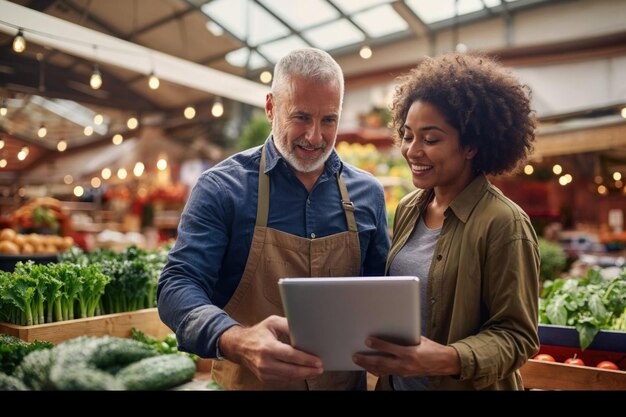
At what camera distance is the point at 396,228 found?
2.18 metres

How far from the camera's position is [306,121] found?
2.07 metres

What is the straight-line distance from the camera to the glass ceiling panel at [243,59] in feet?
19.4

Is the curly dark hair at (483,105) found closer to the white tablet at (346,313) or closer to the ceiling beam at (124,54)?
the white tablet at (346,313)

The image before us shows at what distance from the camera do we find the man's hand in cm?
146

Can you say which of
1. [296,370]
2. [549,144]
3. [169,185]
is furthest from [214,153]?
[296,370]

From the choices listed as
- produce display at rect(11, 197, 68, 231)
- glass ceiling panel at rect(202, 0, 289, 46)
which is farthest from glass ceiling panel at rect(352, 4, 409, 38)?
produce display at rect(11, 197, 68, 231)

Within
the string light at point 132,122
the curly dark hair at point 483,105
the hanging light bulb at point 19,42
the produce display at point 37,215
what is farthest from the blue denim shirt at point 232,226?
the produce display at point 37,215

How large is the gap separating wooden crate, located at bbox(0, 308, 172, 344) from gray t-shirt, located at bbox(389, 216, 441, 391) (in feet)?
4.85

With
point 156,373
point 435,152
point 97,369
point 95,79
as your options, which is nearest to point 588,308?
point 435,152

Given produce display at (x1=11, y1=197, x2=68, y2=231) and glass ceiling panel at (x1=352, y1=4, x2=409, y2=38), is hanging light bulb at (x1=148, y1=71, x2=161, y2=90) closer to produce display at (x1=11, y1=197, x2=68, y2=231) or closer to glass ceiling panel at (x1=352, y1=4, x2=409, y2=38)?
produce display at (x1=11, y1=197, x2=68, y2=231)

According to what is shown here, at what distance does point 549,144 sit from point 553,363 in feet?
17.6

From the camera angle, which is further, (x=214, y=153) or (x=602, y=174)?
(x=214, y=153)
